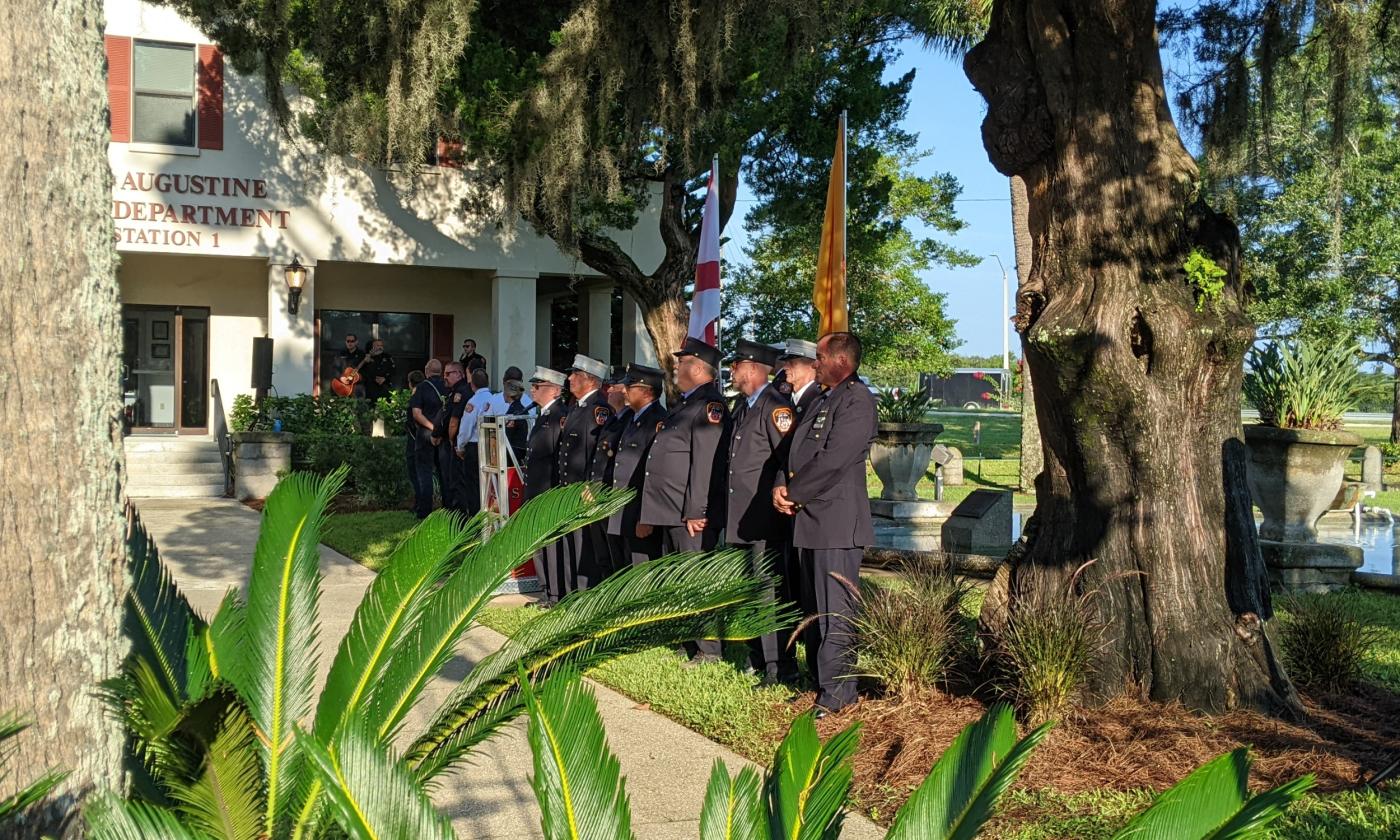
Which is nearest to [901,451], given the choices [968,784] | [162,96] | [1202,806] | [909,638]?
[909,638]

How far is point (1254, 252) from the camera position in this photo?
88.5ft

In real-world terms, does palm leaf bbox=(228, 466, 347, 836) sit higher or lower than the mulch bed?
higher

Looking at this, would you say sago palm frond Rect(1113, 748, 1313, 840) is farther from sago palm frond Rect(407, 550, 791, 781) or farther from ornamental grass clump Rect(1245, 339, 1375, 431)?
→ ornamental grass clump Rect(1245, 339, 1375, 431)

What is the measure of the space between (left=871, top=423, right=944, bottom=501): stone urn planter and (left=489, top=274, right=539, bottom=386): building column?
9.40 m

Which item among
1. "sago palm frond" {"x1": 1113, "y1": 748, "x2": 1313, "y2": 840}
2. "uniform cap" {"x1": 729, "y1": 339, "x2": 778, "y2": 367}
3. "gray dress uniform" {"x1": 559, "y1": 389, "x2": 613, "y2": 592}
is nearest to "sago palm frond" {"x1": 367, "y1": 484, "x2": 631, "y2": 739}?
"sago palm frond" {"x1": 1113, "y1": 748, "x2": 1313, "y2": 840}

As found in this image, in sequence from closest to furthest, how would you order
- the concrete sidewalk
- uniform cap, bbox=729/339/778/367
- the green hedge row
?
the concrete sidewalk → uniform cap, bbox=729/339/778/367 → the green hedge row

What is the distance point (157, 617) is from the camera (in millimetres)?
3271

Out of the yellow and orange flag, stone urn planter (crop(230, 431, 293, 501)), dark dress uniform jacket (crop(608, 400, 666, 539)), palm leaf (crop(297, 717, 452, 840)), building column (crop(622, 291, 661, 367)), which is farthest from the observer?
building column (crop(622, 291, 661, 367))

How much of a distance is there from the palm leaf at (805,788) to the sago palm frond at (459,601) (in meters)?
0.93

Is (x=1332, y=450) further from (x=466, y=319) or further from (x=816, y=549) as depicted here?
(x=466, y=319)

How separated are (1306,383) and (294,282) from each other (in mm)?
15739

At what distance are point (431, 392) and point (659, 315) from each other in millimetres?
4966

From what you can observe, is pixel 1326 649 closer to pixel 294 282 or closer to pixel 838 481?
pixel 838 481

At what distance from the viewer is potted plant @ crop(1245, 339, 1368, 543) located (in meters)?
10.0
